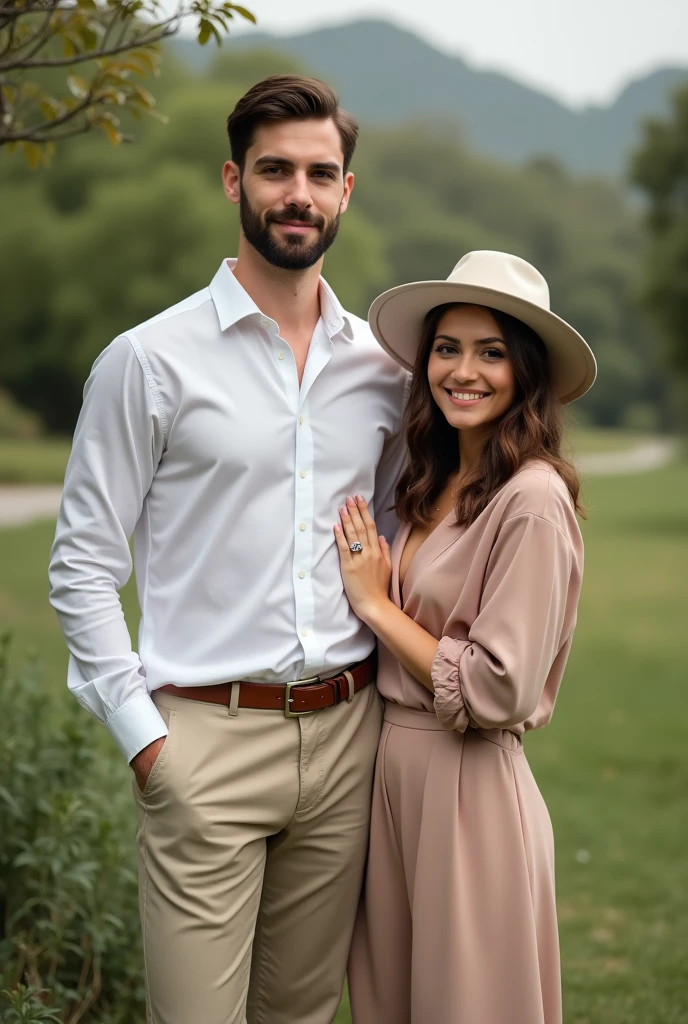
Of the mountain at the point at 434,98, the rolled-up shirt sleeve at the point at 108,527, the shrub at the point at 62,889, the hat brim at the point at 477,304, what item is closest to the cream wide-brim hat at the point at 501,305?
the hat brim at the point at 477,304

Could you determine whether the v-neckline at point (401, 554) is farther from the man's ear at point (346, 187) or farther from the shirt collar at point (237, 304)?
the man's ear at point (346, 187)

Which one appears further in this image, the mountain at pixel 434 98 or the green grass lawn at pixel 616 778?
the mountain at pixel 434 98

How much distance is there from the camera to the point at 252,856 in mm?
3041

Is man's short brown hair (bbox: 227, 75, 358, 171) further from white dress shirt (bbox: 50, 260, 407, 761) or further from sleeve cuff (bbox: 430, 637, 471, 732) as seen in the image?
sleeve cuff (bbox: 430, 637, 471, 732)

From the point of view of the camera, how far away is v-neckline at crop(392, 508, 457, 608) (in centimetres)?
316

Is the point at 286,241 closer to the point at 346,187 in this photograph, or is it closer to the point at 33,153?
the point at 346,187

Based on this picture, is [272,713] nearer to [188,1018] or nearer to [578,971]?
[188,1018]

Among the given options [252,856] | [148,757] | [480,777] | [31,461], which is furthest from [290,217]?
[31,461]

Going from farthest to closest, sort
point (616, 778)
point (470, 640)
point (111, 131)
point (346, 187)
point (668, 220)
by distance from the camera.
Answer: point (668, 220)
point (616, 778)
point (111, 131)
point (346, 187)
point (470, 640)

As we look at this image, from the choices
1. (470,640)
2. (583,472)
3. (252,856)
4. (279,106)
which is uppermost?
(279,106)

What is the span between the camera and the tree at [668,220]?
1005 inches

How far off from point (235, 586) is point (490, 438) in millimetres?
773

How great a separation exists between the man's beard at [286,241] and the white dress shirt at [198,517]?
12cm

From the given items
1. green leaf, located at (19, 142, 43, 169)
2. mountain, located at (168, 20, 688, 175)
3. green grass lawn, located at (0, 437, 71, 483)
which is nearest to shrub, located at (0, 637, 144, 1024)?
green leaf, located at (19, 142, 43, 169)
